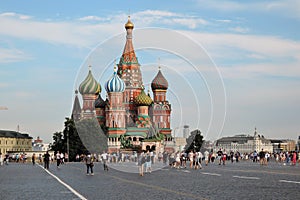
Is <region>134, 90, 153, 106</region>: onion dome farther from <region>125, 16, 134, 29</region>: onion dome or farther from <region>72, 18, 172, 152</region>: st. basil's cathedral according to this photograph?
<region>125, 16, 134, 29</region>: onion dome

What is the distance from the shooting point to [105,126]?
117188 millimetres

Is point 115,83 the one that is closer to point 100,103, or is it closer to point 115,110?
point 115,110

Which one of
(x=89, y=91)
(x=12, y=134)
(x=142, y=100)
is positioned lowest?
(x=12, y=134)

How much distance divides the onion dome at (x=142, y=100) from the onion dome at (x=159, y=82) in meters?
6.21

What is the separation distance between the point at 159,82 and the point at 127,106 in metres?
10.7

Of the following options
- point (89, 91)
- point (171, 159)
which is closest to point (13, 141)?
point (89, 91)

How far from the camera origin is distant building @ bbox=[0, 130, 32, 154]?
595ft

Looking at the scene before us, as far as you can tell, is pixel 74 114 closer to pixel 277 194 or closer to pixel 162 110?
pixel 162 110

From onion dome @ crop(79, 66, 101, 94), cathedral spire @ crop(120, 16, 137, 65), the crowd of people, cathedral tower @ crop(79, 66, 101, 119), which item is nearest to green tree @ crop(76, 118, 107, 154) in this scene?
the crowd of people

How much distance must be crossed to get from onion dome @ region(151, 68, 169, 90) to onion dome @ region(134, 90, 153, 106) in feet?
20.4

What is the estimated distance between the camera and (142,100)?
12012 cm

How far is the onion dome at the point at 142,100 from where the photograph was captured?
12014cm

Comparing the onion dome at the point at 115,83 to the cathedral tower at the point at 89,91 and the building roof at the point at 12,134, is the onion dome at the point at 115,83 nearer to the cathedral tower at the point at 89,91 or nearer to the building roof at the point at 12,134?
the cathedral tower at the point at 89,91

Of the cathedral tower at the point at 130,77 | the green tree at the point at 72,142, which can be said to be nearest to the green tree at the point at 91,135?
the green tree at the point at 72,142
